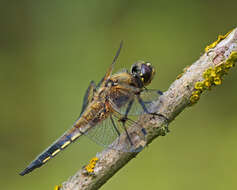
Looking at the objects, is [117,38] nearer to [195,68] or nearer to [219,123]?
[219,123]

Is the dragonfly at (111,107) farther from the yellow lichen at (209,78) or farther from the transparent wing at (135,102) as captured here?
the yellow lichen at (209,78)

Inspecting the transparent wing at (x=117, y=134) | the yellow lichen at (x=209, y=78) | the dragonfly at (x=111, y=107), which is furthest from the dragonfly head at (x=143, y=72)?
the yellow lichen at (x=209, y=78)

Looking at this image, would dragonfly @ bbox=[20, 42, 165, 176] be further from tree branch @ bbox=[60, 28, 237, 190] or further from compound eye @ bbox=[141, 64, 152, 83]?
tree branch @ bbox=[60, 28, 237, 190]

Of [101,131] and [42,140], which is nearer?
[101,131]

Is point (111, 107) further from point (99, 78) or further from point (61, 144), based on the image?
point (99, 78)

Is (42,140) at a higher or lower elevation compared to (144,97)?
higher

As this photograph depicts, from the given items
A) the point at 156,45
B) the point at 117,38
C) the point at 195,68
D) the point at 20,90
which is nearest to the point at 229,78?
the point at 156,45

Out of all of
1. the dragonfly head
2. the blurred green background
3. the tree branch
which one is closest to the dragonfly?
the dragonfly head
